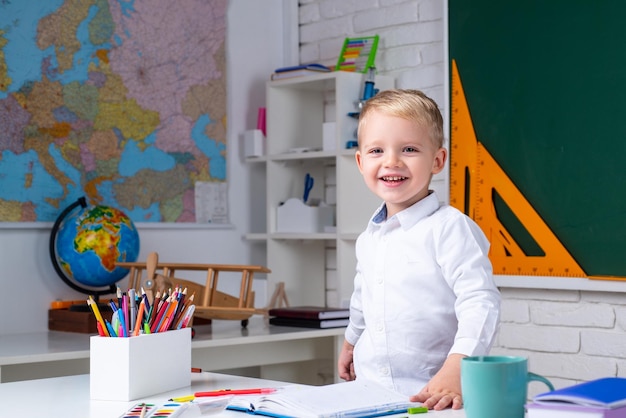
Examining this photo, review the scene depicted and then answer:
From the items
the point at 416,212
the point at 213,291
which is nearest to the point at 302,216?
the point at 213,291

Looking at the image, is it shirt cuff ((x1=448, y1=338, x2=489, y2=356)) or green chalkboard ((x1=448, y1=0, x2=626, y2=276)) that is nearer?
shirt cuff ((x1=448, y1=338, x2=489, y2=356))

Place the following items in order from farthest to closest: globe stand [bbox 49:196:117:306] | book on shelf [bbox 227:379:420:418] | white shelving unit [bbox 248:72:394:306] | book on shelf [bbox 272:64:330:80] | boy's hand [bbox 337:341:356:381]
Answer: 1. book on shelf [bbox 272:64:330:80]
2. white shelving unit [bbox 248:72:394:306]
3. globe stand [bbox 49:196:117:306]
4. boy's hand [bbox 337:341:356:381]
5. book on shelf [bbox 227:379:420:418]

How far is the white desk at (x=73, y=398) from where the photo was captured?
1249 millimetres

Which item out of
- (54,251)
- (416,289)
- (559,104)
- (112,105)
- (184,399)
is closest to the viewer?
(184,399)

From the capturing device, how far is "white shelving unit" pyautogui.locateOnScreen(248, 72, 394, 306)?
3.15 metres

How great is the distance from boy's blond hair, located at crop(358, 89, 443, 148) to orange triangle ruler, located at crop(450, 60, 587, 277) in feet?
3.82

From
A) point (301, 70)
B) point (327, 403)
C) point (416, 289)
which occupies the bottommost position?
point (327, 403)

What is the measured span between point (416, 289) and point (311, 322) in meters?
1.24

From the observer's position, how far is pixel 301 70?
3287mm

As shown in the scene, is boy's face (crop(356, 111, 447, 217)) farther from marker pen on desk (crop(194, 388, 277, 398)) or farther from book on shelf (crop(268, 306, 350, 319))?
book on shelf (crop(268, 306, 350, 319))

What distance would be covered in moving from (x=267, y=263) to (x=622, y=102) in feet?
4.70

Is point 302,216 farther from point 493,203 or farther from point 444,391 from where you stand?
point 444,391

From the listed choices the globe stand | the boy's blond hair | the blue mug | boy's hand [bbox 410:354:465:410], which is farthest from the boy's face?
the globe stand

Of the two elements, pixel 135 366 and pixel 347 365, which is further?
pixel 347 365
